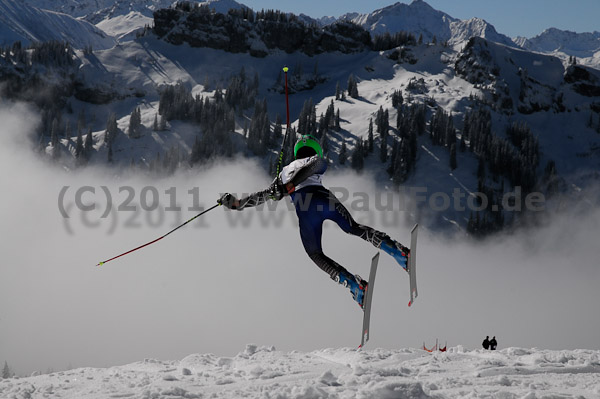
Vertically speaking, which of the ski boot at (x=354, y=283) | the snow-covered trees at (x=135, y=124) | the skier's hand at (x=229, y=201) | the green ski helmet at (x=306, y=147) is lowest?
the ski boot at (x=354, y=283)

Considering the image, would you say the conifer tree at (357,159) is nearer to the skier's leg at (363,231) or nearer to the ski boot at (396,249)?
the ski boot at (396,249)

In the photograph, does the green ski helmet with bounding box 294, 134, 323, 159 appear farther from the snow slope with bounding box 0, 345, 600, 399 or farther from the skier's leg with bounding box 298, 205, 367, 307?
the snow slope with bounding box 0, 345, 600, 399

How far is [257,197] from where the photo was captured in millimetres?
10703

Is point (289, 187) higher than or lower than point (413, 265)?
higher

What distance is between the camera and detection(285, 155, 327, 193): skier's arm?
10266 millimetres

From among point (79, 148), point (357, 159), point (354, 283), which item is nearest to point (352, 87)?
point (357, 159)

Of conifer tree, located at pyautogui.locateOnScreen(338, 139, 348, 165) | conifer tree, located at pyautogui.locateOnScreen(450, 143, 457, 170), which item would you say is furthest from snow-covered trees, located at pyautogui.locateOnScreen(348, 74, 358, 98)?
conifer tree, located at pyautogui.locateOnScreen(450, 143, 457, 170)

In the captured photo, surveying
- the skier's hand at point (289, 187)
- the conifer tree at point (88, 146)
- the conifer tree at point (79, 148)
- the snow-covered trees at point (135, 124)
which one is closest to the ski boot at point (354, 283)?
the skier's hand at point (289, 187)

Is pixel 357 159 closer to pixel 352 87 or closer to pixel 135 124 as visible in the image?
pixel 352 87

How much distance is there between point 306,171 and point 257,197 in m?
1.15

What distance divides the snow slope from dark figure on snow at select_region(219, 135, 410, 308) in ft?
6.56

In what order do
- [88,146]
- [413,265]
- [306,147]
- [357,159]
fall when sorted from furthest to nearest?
[88,146] < [357,159] < [413,265] < [306,147]

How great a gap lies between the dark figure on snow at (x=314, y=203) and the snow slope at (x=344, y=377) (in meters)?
2.00

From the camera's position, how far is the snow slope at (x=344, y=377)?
30.9ft
